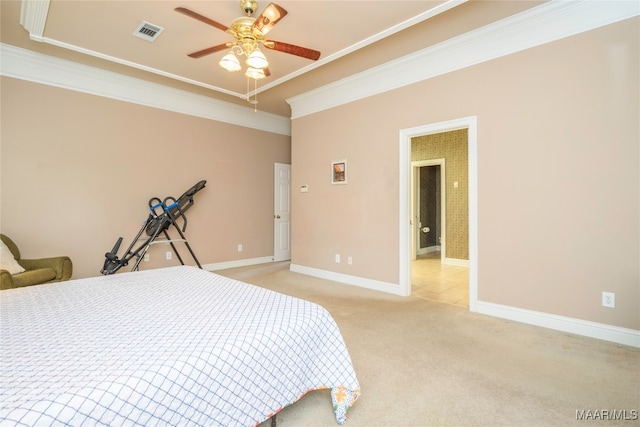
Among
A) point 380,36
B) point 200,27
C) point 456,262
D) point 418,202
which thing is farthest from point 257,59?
point 418,202

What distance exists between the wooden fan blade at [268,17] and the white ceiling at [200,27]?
1.68ft

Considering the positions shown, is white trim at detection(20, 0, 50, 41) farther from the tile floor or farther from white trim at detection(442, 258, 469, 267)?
white trim at detection(442, 258, 469, 267)

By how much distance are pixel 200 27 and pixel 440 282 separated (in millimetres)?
4409

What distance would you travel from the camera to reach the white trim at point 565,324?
2.47m

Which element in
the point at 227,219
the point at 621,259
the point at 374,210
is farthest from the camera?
the point at 227,219

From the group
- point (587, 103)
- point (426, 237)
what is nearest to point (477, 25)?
point (587, 103)

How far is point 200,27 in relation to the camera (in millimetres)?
3000

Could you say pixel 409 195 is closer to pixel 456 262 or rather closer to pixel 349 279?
pixel 349 279

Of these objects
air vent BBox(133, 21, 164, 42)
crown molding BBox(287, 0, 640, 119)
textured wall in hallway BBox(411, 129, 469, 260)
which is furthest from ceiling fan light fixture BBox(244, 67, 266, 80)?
textured wall in hallway BBox(411, 129, 469, 260)

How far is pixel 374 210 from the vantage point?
419 cm

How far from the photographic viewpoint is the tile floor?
12.5 feet

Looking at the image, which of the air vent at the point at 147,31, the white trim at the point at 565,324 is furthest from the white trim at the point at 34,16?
the white trim at the point at 565,324

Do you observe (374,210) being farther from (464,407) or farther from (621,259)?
(464,407)

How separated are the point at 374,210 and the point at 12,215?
4.32 metres
